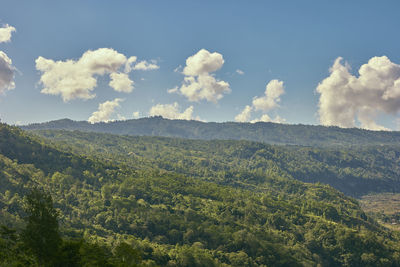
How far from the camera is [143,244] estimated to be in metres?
183

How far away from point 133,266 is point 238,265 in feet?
356

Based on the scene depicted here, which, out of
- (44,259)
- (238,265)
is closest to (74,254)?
(44,259)

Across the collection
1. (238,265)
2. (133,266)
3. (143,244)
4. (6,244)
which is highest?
(6,244)

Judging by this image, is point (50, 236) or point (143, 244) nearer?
point (50, 236)

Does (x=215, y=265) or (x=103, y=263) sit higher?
(x=103, y=263)

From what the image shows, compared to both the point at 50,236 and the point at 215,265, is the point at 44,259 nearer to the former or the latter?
the point at 50,236

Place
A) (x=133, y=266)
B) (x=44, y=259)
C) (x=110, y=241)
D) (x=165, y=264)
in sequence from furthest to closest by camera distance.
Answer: (x=110, y=241), (x=165, y=264), (x=133, y=266), (x=44, y=259)

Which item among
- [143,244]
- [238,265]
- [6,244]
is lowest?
[238,265]

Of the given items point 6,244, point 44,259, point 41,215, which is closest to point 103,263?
point 44,259

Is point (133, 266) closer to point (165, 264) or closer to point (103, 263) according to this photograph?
point (103, 263)

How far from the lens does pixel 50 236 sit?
95.5m

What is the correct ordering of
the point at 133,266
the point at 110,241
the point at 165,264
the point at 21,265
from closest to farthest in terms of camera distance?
the point at 21,265 → the point at 133,266 → the point at 165,264 → the point at 110,241

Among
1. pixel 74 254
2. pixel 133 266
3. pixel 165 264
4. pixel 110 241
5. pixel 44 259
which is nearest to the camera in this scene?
pixel 44 259

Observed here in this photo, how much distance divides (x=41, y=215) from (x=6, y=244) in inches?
678
